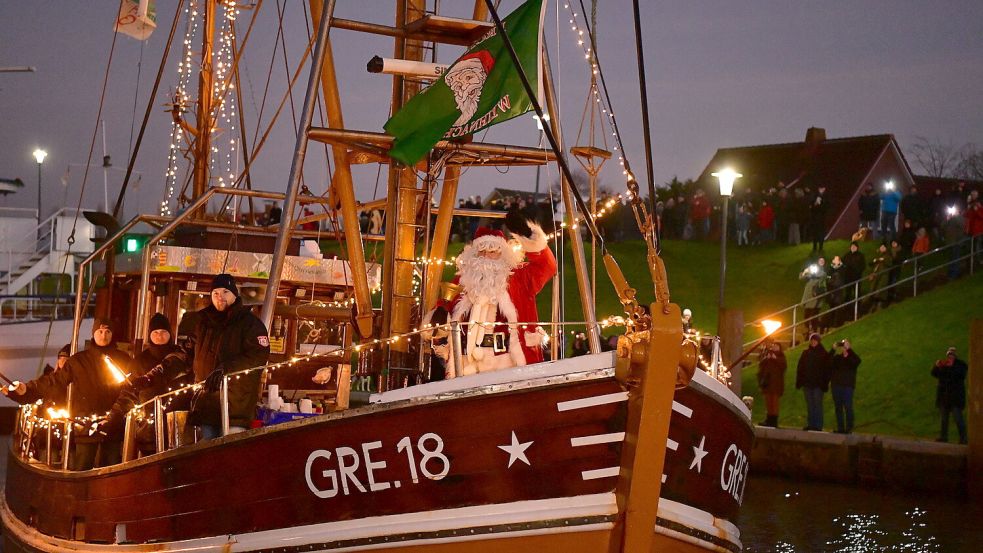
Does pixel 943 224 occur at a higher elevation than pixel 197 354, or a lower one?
higher

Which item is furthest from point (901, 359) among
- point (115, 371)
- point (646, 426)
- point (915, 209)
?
point (646, 426)

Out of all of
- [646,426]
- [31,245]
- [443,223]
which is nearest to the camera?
[646,426]

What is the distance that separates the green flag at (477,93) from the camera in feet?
24.8

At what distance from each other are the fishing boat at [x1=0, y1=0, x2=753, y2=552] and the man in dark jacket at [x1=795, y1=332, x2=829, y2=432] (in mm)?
9276

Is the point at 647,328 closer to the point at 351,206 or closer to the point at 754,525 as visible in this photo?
the point at 351,206

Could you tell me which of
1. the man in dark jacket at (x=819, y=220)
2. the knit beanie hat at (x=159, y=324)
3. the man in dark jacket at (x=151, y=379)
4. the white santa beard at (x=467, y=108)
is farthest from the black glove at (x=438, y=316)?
the man in dark jacket at (x=819, y=220)

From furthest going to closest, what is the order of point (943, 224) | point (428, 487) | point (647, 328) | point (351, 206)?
1. point (943, 224)
2. point (351, 206)
3. point (428, 487)
4. point (647, 328)

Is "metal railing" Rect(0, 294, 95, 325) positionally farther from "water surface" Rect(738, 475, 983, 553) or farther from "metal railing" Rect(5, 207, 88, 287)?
"water surface" Rect(738, 475, 983, 553)

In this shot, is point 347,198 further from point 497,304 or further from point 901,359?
point 901,359

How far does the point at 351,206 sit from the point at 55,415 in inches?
126

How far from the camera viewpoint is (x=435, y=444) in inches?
254

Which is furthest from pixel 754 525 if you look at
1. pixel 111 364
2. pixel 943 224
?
pixel 943 224

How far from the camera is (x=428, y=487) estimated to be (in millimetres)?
6496

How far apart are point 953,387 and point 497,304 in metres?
10.7
